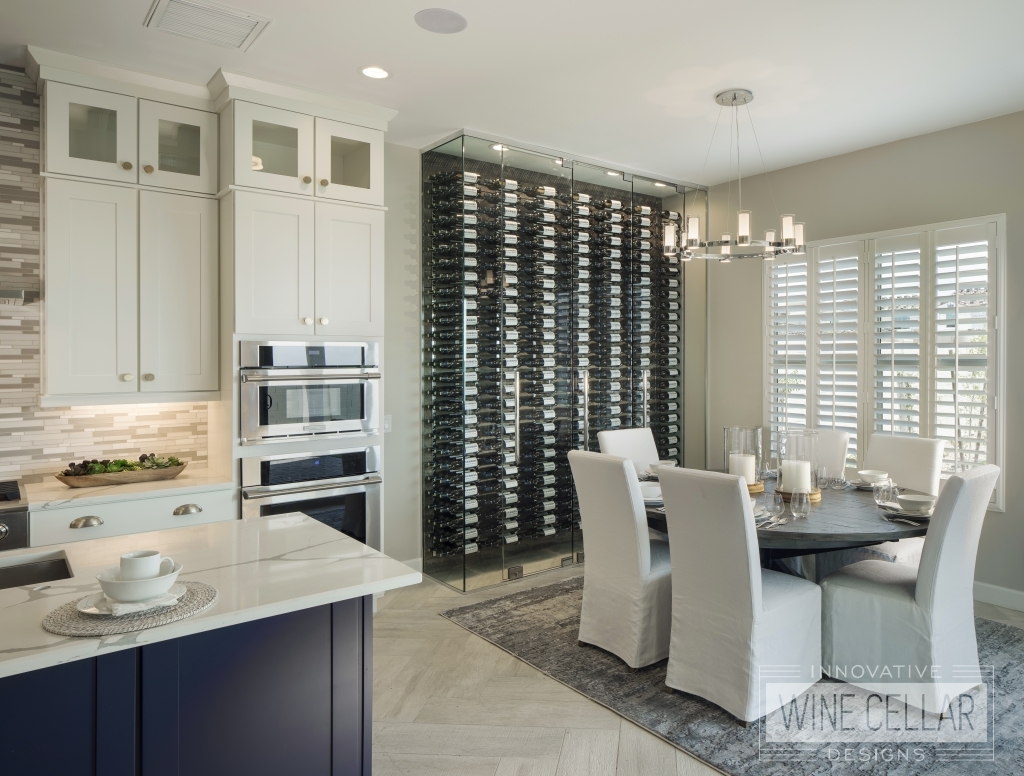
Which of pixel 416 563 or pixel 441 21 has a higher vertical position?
pixel 441 21

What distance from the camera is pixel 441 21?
2797 millimetres

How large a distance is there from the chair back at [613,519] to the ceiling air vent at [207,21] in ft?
7.45

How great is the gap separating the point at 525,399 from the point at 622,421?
0.95 meters

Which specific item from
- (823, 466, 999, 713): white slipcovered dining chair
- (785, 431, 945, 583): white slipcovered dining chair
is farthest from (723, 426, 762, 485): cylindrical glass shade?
(823, 466, 999, 713): white slipcovered dining chair

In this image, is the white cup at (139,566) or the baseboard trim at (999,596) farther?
the baseboard trim at (999,596)

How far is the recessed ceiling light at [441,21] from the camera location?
8.95ft

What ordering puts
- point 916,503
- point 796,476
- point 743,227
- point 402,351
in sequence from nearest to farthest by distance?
point 916,503 → point 796,476 → point 743,227 → point 402,351

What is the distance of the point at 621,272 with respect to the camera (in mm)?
5012

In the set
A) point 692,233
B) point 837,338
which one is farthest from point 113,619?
point 837,338

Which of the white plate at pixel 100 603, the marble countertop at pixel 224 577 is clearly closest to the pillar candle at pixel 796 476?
the marble countertop at pixel 224 577

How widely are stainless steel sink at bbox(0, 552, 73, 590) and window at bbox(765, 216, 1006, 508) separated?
425cm

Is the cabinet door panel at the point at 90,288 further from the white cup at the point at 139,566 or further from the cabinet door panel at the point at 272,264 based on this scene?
the white cup at the point at 139,566

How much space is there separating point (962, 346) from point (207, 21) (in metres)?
4.12

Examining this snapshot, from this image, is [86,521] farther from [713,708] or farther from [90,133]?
[713,708]
